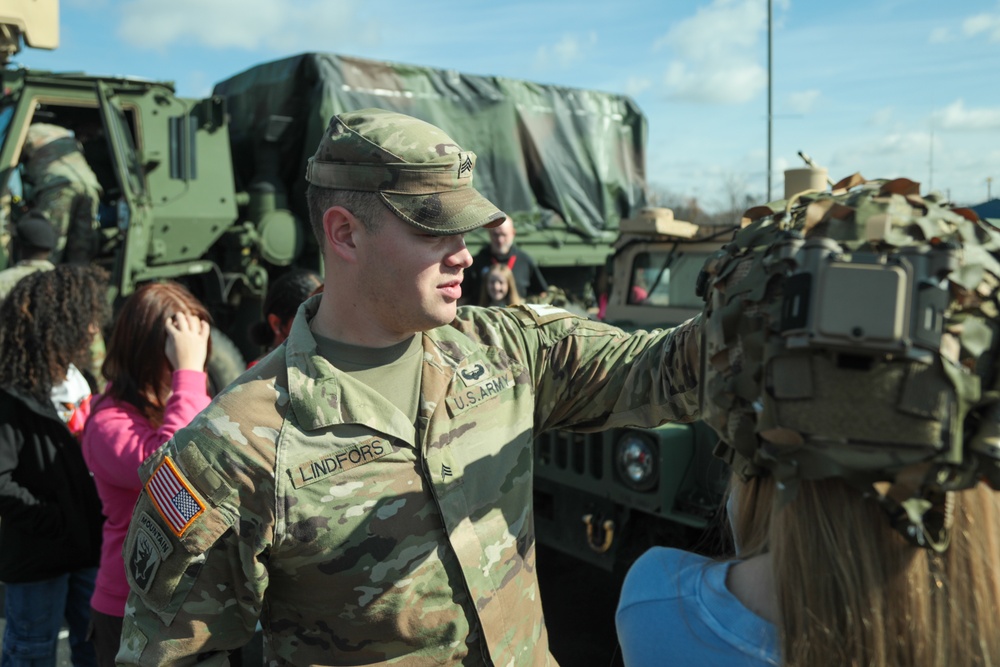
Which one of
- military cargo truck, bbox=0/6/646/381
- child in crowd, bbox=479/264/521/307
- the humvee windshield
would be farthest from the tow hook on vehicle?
military cargo truck, bbox=0/6/646/381

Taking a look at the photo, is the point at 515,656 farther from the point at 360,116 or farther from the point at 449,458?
the point at 360,116

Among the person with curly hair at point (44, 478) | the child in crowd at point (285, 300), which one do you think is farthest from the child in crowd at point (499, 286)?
the person with curly hair at point (44, 478)

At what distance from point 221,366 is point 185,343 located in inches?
129

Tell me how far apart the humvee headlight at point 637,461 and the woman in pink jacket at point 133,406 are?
161 centimetres

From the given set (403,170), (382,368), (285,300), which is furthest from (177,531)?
(285,300)

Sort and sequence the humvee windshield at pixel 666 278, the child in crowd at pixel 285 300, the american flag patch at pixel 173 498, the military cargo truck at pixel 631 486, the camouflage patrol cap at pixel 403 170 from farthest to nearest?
the humvee windshield at pixel 666 278 → the military cargo truck at pixel 631 486 → the child in crowd at pixel 285 300 → the camouflage patrol cap at pixel 403 170 → the american flag patch at pixel 173 498

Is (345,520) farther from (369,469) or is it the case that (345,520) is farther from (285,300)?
(285,300)

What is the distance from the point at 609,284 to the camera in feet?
16.1

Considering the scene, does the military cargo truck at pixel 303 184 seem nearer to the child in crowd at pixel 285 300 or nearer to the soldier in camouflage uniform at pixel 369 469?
the child in crowd at pixel 285 300

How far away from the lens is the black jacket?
2.39 metres

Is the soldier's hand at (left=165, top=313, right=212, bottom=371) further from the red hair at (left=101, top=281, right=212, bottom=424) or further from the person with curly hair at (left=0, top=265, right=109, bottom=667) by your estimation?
the person with curly hair at (left=0, top=265, right=109, bottom=667)

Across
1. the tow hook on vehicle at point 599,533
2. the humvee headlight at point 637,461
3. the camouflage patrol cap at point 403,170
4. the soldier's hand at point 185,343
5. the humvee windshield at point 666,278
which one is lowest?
the tow hook on vehicle at point 599,533

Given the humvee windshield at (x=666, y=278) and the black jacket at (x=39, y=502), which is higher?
the humvee windshield at (x=666, y=278)

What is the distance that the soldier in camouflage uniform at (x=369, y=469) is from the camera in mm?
1313
